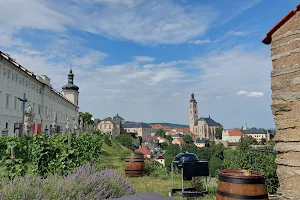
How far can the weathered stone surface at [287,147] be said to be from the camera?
4.52 meters

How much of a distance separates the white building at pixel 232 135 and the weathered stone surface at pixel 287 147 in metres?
152

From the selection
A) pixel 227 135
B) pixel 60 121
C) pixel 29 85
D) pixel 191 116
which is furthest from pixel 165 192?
pixel 191 116

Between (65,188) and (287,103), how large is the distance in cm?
424

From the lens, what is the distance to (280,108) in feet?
15.9

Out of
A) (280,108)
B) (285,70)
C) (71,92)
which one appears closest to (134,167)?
(280,108)

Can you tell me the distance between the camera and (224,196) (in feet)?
14.2

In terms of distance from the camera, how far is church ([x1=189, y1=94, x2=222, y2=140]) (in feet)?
554

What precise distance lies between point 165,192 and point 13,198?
17.2ft

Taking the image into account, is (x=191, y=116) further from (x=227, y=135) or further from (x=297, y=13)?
(x=297, y=13)

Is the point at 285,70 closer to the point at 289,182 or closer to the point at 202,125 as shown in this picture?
the point at 289,182

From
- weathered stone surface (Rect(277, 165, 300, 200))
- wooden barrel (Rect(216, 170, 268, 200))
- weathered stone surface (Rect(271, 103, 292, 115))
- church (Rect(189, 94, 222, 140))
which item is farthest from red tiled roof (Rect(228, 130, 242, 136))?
wooden barrel (Rect(216, 170, 268, 200))

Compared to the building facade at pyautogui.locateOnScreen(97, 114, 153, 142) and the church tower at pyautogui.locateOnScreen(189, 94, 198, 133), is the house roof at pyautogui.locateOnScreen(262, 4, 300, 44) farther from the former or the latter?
the church tower at pyautogui.locateOnScreen(189, 94, 198, 133)

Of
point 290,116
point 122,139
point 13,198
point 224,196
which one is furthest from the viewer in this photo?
point 122,139

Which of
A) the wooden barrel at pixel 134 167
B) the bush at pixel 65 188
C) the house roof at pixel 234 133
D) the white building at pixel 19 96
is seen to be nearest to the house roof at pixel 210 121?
the house roof at pixel 234 133
